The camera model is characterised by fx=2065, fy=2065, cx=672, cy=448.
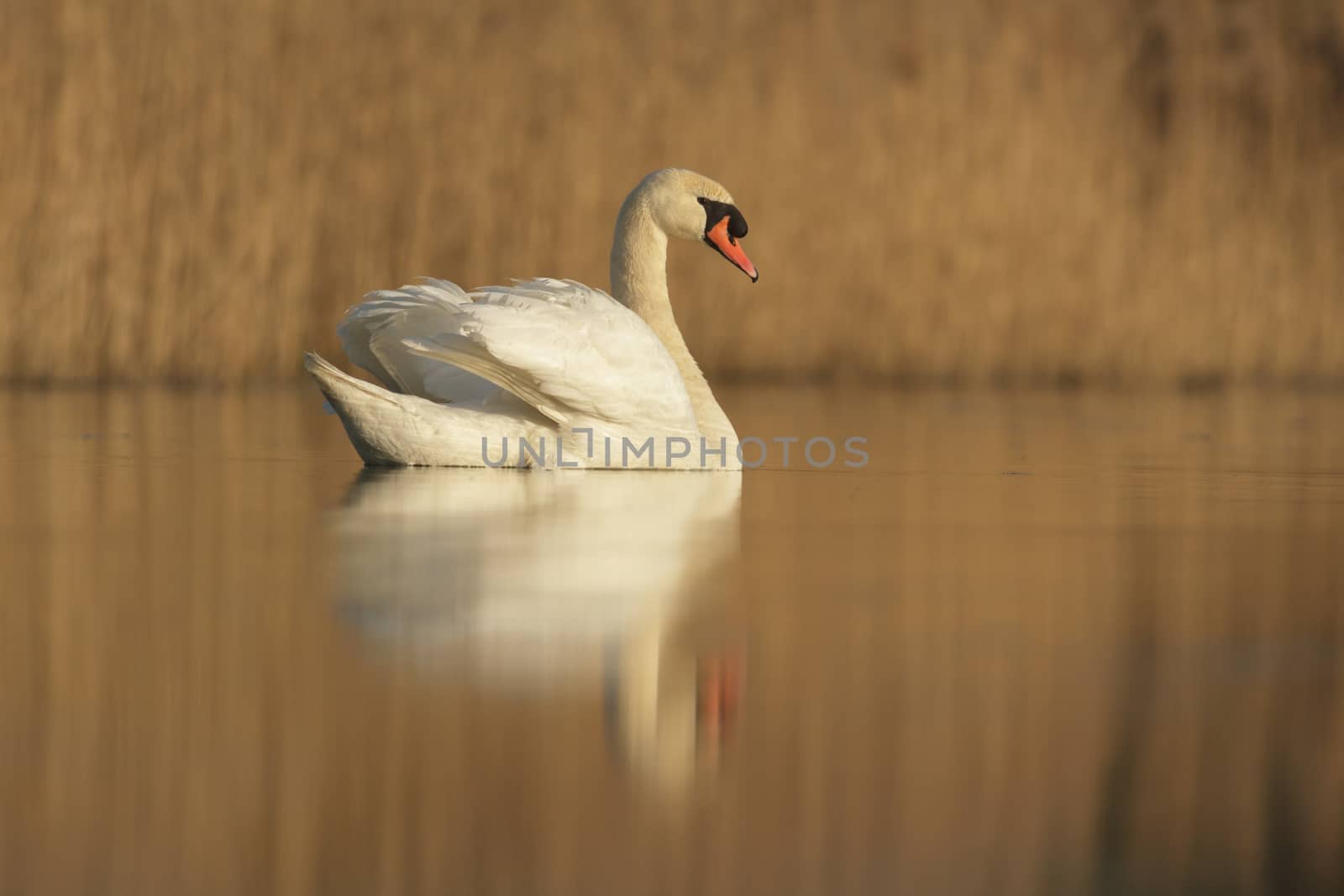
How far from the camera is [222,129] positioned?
877 centimetres

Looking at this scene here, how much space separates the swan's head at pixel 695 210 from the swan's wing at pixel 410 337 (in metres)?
0.79

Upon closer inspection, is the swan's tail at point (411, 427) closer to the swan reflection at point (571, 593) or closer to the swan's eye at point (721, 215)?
the swan reflection at point (571, 593)

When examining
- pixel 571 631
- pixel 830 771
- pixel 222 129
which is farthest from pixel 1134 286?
pixel 830 771

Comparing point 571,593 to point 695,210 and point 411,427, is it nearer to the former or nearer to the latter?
point 411,427

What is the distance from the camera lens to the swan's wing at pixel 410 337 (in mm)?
4613

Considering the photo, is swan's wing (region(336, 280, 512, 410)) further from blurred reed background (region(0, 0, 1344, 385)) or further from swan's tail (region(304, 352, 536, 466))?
blurred reed background (region(0, 0, 1344, 385))

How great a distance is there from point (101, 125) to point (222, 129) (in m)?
0.50

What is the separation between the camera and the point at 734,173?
9.35 m

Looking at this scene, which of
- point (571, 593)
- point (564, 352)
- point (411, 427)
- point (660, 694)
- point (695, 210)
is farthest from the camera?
point (695, 210)

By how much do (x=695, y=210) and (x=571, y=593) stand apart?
2.82 m

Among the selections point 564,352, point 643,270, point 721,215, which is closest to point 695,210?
point 721,215

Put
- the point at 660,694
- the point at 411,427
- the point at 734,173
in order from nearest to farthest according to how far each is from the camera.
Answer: the point at 660,694, the point at 411,427, the point at 734,173

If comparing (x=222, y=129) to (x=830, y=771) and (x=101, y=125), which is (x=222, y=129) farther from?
(x=830, y=771)

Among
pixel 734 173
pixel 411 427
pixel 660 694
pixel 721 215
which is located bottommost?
pixel 660 694
